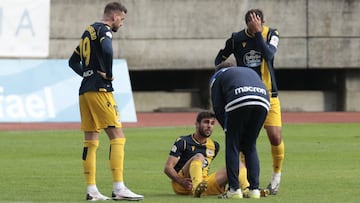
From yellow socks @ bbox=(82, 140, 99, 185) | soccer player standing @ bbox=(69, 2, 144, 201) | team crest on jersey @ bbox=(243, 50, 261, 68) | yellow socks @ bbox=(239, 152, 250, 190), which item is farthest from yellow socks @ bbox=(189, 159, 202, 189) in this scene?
team crest on jersey @ bbox=(243, 50, 261, 68)

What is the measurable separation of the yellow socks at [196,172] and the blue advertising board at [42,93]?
1454 centimetres

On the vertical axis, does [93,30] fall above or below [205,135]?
above

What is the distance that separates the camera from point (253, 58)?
39.7ft

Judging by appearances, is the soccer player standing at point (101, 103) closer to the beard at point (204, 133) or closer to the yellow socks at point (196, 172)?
the yellow socks at point (196, 172)

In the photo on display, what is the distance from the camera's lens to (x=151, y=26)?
31.8 m

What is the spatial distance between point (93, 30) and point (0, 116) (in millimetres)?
14825

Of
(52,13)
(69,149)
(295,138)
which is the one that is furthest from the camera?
(52,13)

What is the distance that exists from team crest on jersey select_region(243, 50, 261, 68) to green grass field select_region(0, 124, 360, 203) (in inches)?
57.9

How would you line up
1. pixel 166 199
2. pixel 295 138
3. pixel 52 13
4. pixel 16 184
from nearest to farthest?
pixel 166 199
pixel 16 184
pixel 295 138
pixel 52 13

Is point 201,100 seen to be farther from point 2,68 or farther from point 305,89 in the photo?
point 2,68

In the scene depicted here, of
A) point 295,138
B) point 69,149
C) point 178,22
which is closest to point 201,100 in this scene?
point 178,22

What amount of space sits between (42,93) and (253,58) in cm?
1458

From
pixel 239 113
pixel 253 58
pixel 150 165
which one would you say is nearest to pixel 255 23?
pixel 253 58

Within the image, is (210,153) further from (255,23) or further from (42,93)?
(42,93)
